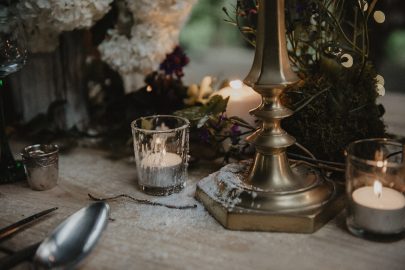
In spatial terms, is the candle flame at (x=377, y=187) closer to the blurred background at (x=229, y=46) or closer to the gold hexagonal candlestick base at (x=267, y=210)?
the gold hexagonal candlestick base at (x=267, y=210)

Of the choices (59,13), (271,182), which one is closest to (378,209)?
(271,182)

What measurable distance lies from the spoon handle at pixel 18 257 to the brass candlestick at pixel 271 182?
22cm

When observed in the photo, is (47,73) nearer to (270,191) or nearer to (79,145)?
(79,145)

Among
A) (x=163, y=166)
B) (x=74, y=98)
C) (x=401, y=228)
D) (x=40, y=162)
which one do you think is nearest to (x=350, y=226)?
(x=401, y=228)

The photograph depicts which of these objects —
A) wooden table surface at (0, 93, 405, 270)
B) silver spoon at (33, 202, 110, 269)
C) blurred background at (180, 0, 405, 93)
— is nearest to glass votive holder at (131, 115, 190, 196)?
wooden table surface at (0, 93, 405, 270)

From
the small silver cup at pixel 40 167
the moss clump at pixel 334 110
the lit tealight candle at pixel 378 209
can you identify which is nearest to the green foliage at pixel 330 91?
the moss clump at pixel 334 110

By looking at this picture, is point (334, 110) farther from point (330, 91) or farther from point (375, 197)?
point (375, 197)

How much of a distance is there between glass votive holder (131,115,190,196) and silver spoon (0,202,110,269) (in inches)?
5.1

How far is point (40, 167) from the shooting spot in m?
0.68

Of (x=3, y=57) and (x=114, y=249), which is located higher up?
(x=3, y=57)

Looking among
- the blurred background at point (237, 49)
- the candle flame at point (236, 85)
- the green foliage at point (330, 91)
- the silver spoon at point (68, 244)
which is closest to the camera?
the silver spoon at point (68, 244)

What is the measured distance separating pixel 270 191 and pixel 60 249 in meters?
0.25

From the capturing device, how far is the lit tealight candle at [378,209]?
0.53m

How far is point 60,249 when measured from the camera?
49cm
